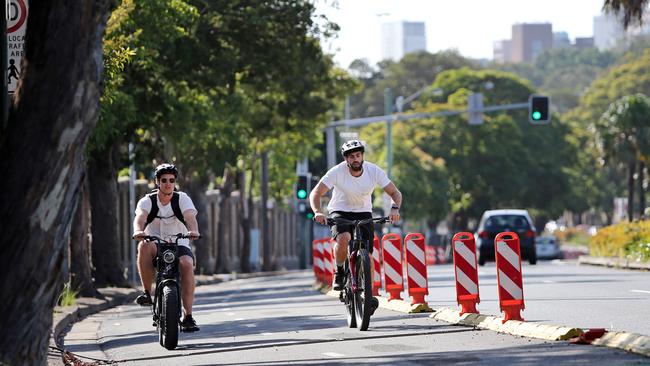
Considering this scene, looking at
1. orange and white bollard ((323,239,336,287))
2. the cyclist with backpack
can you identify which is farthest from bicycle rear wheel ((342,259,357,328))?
orange and white bollard ((323,239,336,287))

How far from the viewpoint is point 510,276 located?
14922mm

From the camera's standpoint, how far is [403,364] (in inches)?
454

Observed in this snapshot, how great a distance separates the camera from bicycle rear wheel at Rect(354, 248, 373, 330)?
14.8 metres

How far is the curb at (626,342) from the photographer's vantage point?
37.2 ft

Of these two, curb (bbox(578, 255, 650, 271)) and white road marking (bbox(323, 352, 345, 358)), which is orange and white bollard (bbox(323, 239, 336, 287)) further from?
white road marking (bbox(323, 352, 345, 358))

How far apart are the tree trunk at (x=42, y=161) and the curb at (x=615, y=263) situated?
2309cm

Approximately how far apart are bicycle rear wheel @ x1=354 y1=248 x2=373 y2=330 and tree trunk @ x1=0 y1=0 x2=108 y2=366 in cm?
508

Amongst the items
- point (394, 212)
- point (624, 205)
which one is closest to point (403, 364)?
point (394, 212)

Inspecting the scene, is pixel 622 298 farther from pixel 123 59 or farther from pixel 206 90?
pixel 206 90

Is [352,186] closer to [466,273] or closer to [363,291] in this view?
[363,291]

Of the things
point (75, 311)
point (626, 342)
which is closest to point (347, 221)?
point (626, 342)

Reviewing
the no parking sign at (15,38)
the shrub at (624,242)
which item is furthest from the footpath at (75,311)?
the shrub at (624,242)

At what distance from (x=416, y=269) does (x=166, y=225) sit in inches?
197

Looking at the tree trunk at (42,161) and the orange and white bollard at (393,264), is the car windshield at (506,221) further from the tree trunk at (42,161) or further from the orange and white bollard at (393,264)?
the tree trunk at (42,161)
